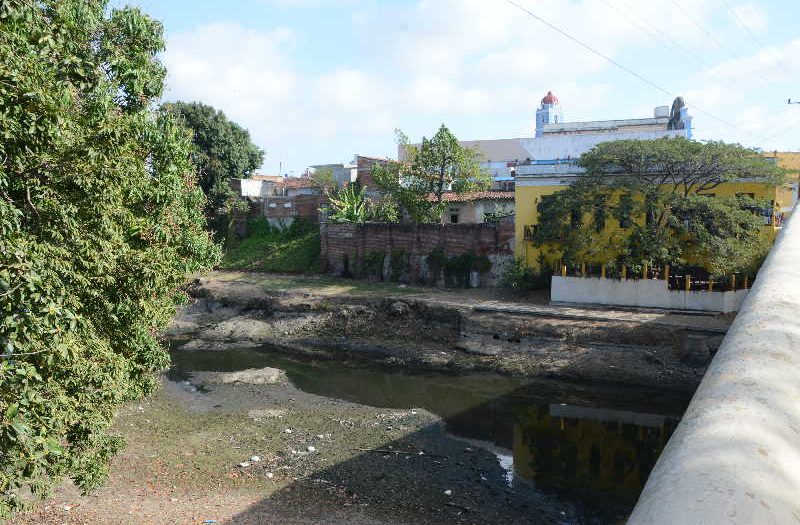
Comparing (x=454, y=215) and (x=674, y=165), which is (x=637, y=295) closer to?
(x=674, y=165)

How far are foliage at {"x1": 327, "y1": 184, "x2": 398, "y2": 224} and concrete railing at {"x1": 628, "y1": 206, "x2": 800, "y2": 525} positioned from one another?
29003 millimetres

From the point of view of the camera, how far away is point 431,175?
32094mm

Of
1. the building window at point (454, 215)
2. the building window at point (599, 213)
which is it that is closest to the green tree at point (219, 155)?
the building window at point (454, 215)

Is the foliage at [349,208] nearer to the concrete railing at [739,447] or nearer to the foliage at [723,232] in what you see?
the foliage at [723,232]

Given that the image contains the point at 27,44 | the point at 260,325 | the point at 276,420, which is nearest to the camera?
the point at 27,44

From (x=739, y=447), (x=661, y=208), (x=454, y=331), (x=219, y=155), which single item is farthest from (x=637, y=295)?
(x=219, y=155)

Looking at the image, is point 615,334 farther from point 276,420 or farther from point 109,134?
point 109,134

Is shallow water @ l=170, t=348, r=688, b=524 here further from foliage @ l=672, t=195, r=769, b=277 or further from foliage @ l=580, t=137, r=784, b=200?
foliage @ l=580, t=137, r=784, b=200

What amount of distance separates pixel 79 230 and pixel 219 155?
32.4m

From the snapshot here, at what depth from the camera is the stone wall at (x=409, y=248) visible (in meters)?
29.6

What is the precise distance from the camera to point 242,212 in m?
41.1

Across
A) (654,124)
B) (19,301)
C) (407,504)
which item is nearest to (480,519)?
(407,504)

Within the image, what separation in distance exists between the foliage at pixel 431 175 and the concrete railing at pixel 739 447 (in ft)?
83.3

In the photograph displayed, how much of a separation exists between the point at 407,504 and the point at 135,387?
543cm
